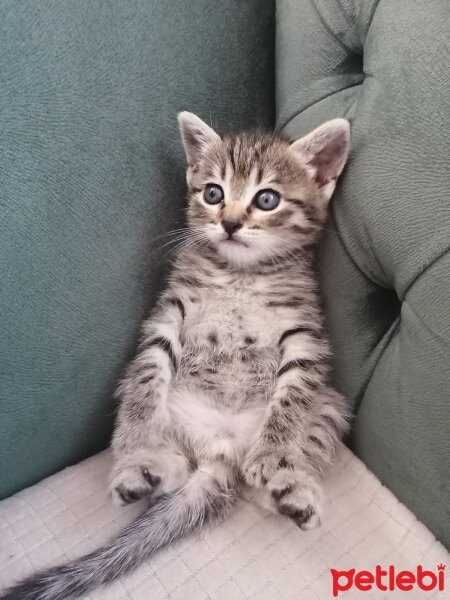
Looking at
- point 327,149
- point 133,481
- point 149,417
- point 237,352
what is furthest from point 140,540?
point 327,149

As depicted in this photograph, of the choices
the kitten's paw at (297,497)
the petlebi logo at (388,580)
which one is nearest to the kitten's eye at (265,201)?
the kitten's paw at (297,497)

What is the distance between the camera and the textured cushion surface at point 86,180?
0.77m

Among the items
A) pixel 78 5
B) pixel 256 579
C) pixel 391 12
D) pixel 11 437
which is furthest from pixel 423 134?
pixel 11 437

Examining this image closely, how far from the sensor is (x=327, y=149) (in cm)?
88

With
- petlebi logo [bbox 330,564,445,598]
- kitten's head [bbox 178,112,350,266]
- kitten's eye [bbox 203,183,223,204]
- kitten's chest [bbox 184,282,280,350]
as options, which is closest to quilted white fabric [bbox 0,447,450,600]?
petlebi logo [bbox 330,564,445,598]

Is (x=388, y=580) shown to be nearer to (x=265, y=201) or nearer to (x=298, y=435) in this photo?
(x=298, y=435)

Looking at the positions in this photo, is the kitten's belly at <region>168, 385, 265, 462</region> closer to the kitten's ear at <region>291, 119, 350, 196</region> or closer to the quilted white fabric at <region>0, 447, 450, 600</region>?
the quilted white fabric at <region>0, 447, 450, 600</region>

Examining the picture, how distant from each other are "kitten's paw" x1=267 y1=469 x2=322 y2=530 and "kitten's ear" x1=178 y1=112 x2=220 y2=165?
1.99ft

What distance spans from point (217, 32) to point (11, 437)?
787 mm

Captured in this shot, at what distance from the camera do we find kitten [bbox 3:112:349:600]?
825 millimetres

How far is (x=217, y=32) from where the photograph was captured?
3.06ft

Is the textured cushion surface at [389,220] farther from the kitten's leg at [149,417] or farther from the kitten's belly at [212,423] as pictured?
the kitten's leg at [149,417]

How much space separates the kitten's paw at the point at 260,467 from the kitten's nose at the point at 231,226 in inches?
14.8

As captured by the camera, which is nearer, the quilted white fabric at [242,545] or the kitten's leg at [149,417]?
the quilted white fabric at [242,545]
